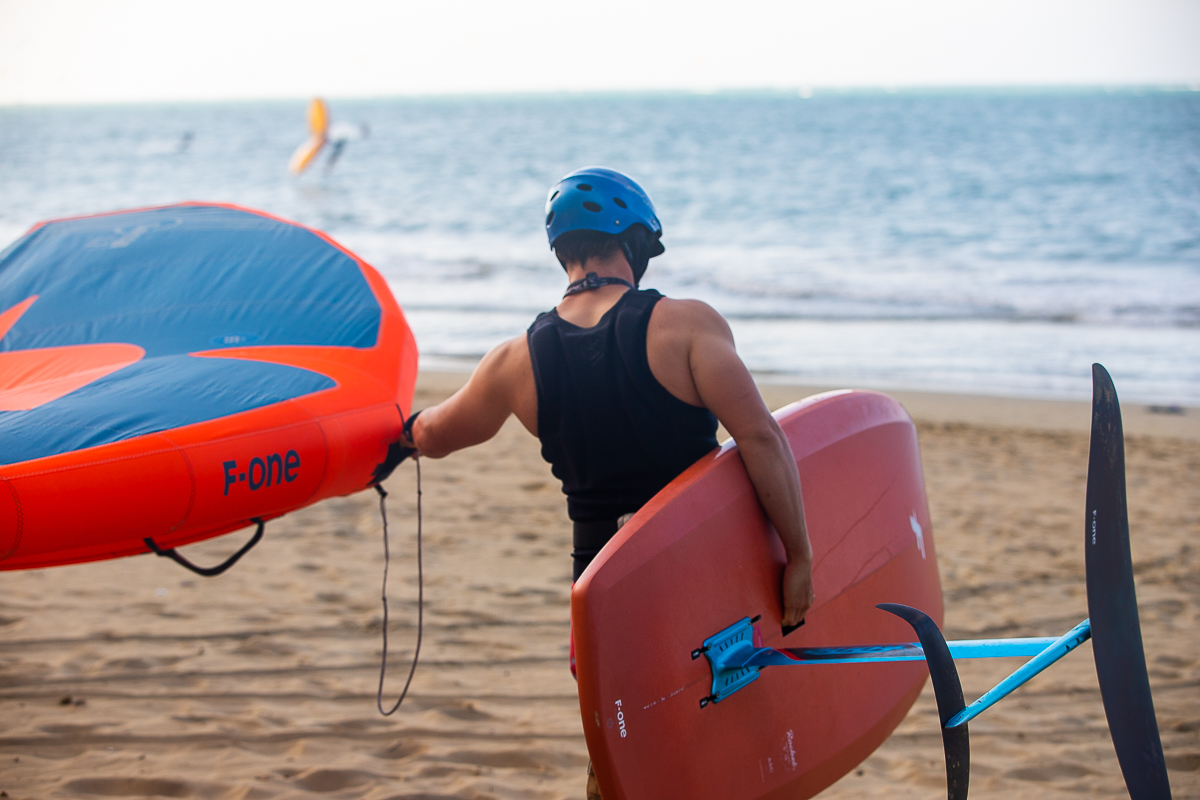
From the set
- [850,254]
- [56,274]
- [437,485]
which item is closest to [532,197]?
[850,254]

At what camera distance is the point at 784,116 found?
5391 centimetres

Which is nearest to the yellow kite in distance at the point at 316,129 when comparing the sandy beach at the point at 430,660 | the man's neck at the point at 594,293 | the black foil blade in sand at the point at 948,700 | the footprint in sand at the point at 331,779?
the sandy beach at the point at 430,660

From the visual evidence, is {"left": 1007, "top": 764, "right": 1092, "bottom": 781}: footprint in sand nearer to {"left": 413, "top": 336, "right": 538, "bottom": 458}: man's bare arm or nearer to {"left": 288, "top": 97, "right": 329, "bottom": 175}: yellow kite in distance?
{"left": 413, "top": 336, "right": 538, "bottom": 458}: man's bare arm

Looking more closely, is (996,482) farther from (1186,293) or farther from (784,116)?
(784,116)

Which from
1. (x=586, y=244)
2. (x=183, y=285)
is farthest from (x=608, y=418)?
(x=183, y=285)

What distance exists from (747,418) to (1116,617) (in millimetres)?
685

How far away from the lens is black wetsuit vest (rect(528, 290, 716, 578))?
1609 mm

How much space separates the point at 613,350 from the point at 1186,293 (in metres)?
12.2

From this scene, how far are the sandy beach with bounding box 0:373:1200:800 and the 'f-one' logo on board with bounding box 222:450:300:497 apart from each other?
3.12 ft

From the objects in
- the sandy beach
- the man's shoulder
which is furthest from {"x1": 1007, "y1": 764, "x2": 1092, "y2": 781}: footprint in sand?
the man's shoulder

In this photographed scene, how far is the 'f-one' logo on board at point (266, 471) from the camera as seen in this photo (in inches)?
86.7

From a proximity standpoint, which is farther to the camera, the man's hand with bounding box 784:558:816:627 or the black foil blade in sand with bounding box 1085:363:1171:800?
the man's hand with bounding box 784:558:816:627

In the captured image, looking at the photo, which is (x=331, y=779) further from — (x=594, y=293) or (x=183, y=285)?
(x=594, y=293)

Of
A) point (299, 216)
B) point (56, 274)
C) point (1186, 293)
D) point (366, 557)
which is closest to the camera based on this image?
point (56, 274)
